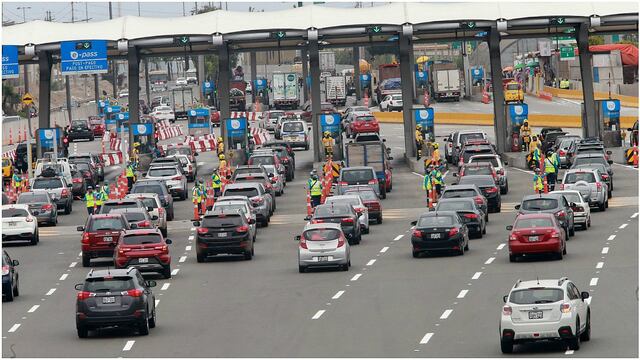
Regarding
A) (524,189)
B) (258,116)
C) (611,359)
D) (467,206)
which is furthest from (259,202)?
(258,116)

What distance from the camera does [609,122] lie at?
83.2 meters

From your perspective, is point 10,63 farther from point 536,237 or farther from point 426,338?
point 426,338

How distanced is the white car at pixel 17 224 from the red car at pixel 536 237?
15.8 m

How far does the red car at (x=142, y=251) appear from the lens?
138 ft

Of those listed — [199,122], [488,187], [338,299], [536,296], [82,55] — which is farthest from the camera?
[199,122]

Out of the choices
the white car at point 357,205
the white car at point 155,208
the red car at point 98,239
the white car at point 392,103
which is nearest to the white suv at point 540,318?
the red car at point 98,239

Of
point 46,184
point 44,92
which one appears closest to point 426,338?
point 46,184

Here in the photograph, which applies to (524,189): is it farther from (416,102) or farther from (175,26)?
(416,102)

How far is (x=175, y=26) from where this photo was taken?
83.1 metres

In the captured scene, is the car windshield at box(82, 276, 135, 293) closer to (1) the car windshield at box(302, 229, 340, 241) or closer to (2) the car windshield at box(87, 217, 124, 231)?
(1) the car windshield at box(302, 229, 340, 241)

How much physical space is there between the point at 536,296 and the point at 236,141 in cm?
5497

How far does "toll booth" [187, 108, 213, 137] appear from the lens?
356ft

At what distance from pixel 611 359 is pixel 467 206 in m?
21.9

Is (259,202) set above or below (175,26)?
below
